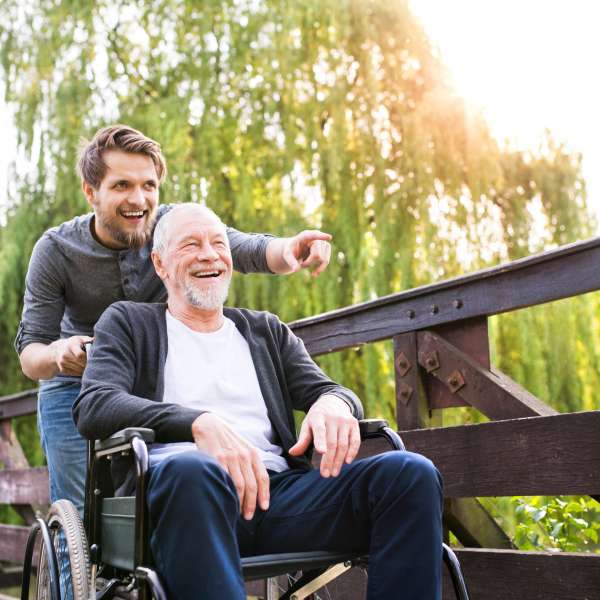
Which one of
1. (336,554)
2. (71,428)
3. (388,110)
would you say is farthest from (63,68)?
(336,554)

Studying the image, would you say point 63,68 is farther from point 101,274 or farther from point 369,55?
point 101,274

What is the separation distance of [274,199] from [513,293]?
3.49 meters

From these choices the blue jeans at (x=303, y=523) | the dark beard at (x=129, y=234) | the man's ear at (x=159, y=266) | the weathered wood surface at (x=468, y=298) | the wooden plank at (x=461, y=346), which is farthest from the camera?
the wooden plank at (x=461, y=346)

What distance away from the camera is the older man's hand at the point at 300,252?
2137 mm

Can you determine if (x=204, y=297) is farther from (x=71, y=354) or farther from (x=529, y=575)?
(x=529, y=575)

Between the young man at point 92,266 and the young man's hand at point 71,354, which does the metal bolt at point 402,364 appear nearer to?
the young man at point 92,266

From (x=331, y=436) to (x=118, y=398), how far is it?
0.43 meters

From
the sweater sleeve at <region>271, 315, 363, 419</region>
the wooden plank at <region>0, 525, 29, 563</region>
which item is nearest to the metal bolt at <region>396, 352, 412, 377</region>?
the sweater sleeve at <region>271, 315, 363, 419</region>

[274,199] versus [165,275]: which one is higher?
[274,199]

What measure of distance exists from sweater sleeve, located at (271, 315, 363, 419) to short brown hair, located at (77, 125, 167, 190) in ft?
1.98

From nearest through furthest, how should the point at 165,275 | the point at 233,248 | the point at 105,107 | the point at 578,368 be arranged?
the point at 165,275 → the point at 233,248 → the point at 578,368 → the point at 105,107

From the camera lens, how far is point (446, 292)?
9.00ft

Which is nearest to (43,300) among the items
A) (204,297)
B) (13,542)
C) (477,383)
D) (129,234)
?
(129,234)

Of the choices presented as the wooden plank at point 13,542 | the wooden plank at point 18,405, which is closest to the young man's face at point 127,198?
the wooden plank at point 18,405
